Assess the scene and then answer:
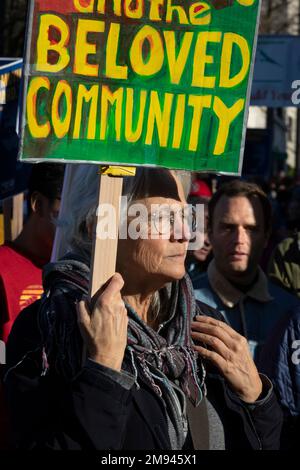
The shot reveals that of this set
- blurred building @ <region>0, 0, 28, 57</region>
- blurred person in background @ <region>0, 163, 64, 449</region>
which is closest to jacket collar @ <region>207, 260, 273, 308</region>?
blurred person in background @ <region>0, 163, 64, 449</region>

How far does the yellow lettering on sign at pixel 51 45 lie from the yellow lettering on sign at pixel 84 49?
0.03m

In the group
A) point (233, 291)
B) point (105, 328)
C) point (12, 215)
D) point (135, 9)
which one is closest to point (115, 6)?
point (135, 9)

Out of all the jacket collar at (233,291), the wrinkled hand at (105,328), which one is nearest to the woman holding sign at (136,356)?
the wrinkled hand at (105,328)

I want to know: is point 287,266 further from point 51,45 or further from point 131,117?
point 51,45

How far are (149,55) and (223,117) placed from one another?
264 mm

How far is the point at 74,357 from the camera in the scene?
2.54m

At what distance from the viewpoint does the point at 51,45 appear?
257 cm

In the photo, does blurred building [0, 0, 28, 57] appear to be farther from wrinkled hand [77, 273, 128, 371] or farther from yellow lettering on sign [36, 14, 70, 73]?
wrinkled hand [77, 273, 128, 371]

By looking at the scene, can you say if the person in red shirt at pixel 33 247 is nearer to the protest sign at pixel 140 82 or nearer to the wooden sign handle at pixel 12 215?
the wooden sign handle at pixel 12 215

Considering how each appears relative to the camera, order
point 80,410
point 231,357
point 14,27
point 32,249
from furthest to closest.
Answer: point 14,27, point 32,249, point 231,357, point 80,410

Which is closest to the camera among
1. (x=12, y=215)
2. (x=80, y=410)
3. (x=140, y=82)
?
(x=80, y=410)

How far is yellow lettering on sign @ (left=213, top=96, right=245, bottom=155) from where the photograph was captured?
8.89 ft

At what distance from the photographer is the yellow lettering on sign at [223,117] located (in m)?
2.71

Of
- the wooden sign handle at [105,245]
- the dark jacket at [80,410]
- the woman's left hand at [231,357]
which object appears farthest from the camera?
the woman's left hand at [231,357]
